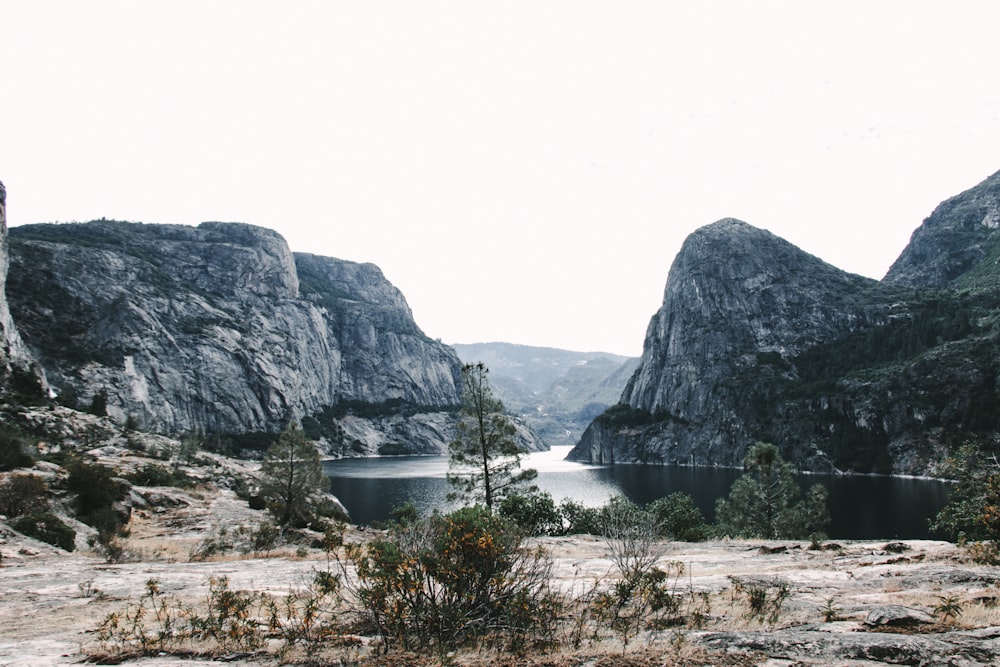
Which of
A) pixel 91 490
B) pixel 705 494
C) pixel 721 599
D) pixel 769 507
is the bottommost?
pixel 705 494

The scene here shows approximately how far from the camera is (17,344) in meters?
104

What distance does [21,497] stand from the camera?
31062mm

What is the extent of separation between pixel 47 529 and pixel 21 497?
495 centimetres

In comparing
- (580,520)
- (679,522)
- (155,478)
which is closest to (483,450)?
(580,520)

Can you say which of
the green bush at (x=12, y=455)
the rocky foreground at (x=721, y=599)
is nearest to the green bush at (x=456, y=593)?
the rocky foreground at (x=721, y=599)

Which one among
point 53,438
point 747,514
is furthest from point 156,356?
point 747,514

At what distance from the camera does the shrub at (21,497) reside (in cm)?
3036

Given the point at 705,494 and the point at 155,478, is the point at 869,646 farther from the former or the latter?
the point at 705,494

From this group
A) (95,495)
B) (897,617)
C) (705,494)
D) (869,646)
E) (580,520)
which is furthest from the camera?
(705,494)

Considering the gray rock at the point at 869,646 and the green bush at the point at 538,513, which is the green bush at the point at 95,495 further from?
the gray rock at the point at 869,646

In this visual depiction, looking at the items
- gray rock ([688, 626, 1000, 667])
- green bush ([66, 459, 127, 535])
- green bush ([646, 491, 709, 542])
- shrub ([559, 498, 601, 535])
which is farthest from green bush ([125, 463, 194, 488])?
gray rock ([688, 626, 1000, 667])

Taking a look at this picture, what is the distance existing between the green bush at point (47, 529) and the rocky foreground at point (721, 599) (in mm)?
919

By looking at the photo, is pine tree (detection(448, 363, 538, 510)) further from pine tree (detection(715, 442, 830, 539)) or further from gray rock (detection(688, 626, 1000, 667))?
gray rock (detection(688, 626, 1000, 667))

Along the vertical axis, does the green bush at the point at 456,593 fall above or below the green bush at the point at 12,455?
above
